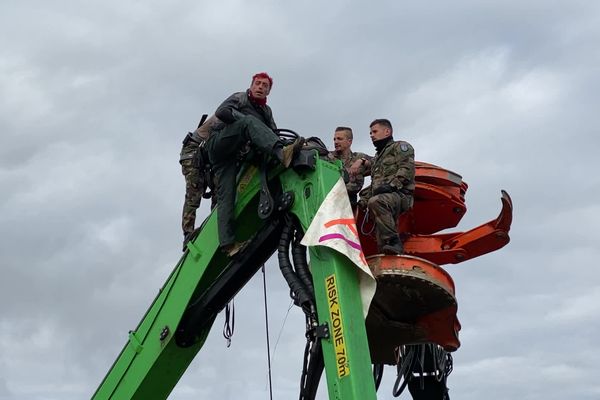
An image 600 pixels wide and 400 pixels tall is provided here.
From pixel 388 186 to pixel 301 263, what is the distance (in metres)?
1.30

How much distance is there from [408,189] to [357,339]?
2.21 meters

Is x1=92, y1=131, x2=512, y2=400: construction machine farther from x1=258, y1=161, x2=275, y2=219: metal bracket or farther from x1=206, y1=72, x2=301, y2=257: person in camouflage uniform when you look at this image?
x1=206, y1=72, x2=301, y2=257: person in camouflage uniform

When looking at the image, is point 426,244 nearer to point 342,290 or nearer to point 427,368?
point 427,368

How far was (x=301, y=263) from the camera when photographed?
7793mm

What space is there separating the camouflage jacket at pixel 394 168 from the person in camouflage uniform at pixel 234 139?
1.06 meters

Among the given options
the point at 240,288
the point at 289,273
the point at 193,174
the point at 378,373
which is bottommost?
Result: the point at 289,273

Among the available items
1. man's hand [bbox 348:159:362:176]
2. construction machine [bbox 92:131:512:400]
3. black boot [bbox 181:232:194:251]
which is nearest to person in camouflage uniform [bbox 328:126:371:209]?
man's hand [bbox 348:159:362:176]

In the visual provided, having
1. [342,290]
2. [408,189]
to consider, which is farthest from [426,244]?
[342,290]

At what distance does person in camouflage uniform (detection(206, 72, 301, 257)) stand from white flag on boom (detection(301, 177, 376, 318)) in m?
0.87

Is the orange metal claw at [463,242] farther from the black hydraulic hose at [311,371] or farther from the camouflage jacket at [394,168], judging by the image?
the black hydraulic hose at [311,371]

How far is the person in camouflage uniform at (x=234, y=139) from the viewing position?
8227mm

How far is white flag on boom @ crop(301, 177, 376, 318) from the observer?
713 cm

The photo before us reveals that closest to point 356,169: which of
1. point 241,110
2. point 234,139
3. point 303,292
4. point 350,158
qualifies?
point 350,158

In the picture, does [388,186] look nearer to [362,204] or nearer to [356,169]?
[362,204]
